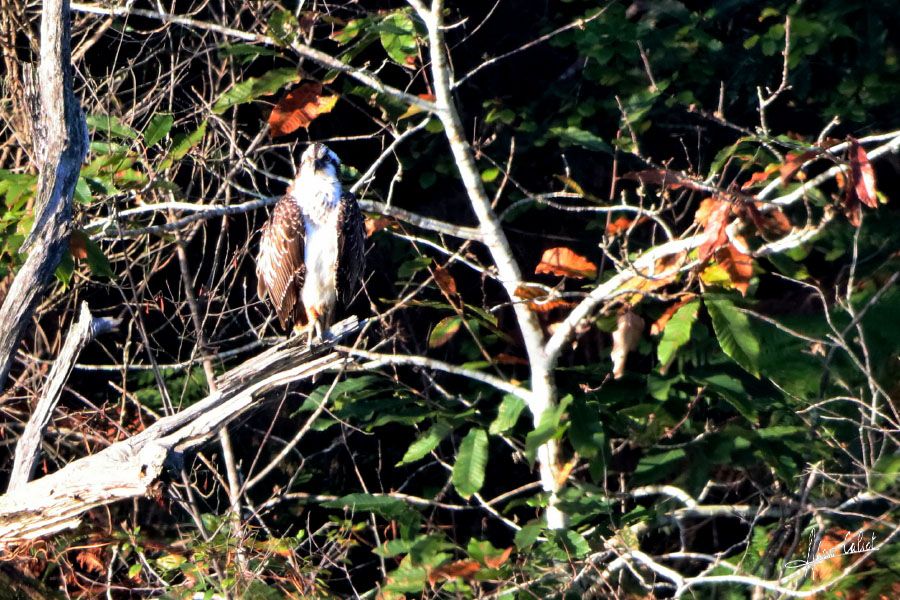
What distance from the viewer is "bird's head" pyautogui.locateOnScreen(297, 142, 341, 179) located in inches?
184

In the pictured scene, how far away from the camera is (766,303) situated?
5.55 metres

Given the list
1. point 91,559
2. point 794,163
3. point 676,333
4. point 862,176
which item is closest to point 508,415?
point 676,333

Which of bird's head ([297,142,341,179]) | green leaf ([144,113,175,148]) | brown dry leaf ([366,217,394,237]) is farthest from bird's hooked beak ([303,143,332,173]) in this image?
green leaf ([144,113,175,148])

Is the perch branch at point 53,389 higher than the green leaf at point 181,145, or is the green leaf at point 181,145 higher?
the green leaf at point 181,145

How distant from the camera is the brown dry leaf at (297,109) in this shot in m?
4.49

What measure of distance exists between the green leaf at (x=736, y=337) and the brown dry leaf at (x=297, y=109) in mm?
1771

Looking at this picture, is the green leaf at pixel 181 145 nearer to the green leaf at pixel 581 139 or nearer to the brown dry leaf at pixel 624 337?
the green leaf at pixel 581 139

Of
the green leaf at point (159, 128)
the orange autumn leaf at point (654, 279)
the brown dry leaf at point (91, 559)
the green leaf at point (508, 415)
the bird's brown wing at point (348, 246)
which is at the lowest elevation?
the brown dry leaf at point (91, 559)

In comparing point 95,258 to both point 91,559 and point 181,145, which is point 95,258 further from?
point 91,559

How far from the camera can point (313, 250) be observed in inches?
181

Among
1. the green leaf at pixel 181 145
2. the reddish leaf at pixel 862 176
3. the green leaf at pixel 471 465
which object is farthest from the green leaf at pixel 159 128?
the reddish leaf at pixel 862 176

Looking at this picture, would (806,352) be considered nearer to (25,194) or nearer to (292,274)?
(292,274)

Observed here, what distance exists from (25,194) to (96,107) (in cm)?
123

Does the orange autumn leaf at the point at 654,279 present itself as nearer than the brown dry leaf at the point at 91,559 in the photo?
Yes
